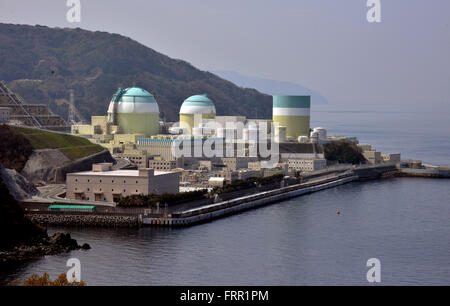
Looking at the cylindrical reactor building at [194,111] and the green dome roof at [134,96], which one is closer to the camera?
the green dome roof at [134,96]

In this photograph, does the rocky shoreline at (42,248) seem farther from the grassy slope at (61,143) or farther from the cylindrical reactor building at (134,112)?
the cylindrical reactor building at (134,112)

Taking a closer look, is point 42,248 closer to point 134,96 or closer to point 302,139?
point 134,96

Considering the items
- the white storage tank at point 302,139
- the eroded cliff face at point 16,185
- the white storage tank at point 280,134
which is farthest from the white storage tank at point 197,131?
the eroded cliff face at point 16,185

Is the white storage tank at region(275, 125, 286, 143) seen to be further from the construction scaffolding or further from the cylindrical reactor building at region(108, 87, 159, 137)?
the construction scaffolding

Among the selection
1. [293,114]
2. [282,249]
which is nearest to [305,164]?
[293,114]

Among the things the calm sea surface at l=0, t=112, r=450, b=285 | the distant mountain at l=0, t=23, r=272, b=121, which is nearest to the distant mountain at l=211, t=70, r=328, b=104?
the distant mountain at l=0, t=23, r=272, b=121

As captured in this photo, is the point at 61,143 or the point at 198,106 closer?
the point at 61,143

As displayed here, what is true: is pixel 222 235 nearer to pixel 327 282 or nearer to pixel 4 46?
pixel 327 282
